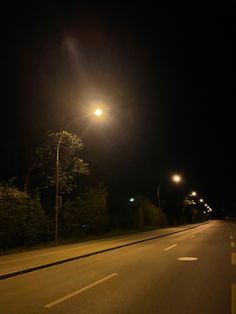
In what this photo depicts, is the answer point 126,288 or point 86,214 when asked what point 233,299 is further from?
point 86,214

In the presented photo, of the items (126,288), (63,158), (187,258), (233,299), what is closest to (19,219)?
(63,158)

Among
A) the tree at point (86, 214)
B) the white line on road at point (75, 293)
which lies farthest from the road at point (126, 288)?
the tree at point (86, 214)

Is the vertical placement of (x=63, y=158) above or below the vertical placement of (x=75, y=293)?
above

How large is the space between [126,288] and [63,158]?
2270cm

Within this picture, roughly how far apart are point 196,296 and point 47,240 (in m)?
19.9

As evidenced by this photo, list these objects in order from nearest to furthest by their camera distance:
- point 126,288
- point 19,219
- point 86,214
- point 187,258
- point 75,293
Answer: point 75,293
point 126,288
point 187,258
point 19,219
point 86,214

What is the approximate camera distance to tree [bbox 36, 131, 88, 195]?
31236mm

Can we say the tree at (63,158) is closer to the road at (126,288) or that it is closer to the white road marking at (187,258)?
the white road marking at (187,258)

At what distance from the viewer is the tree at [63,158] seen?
3124 centimetres

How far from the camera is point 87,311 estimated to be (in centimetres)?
795

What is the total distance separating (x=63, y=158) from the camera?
106 ft

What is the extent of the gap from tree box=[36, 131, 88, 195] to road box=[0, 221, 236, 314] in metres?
15.9

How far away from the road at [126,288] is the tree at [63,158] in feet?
52.3

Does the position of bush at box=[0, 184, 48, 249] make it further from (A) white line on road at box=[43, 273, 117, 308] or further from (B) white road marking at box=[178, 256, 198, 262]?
(A) white line on road at box=[43, 273, 117, 308]
